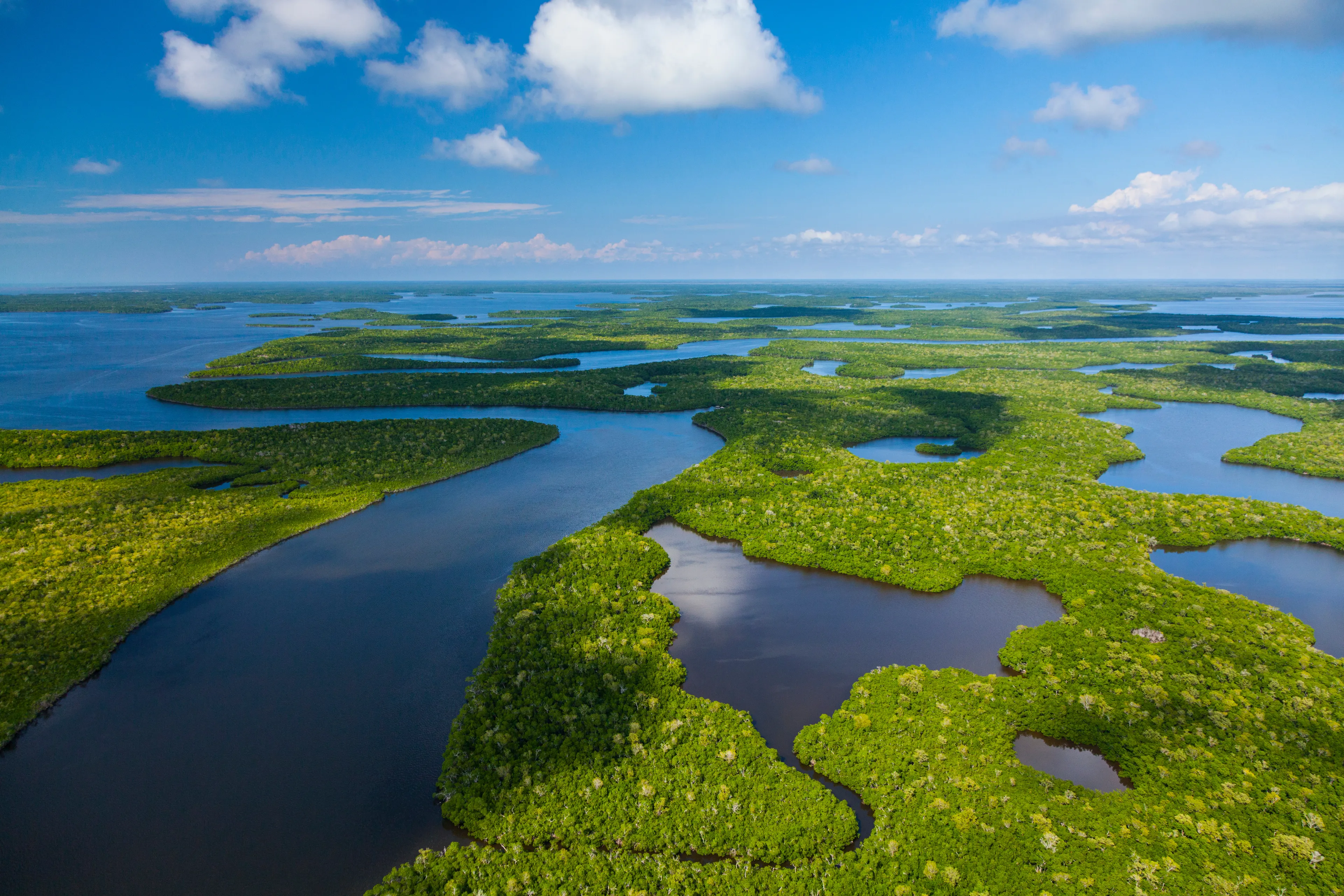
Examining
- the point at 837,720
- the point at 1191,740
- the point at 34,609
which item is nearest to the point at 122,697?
the point at 34,609

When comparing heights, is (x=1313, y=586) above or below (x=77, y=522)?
below

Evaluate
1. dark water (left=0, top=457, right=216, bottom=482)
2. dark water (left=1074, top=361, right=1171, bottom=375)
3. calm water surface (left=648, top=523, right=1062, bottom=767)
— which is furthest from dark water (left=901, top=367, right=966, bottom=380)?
dark water (left=0, top=457, right=216, bottom=482)

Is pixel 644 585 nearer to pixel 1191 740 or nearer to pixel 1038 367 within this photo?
pixel 1191 740

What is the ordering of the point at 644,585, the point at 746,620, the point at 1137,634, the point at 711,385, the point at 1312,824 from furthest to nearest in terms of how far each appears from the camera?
the point at 711,385
the point at 644,585
the point at 746,620
the point at 1137,634
the point at 1312,824

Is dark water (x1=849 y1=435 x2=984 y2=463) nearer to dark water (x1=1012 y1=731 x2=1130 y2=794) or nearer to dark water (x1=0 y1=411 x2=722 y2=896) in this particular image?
dark water (x1=1012 y1=731 x2=1130 y2=794)

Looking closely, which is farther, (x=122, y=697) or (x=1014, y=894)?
(x=122, y=697)

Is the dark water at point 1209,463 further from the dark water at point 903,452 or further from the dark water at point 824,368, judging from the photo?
the dark water at point 824,368

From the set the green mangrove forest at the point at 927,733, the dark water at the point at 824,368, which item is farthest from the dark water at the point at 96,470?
the dark water at the point at 824,368
